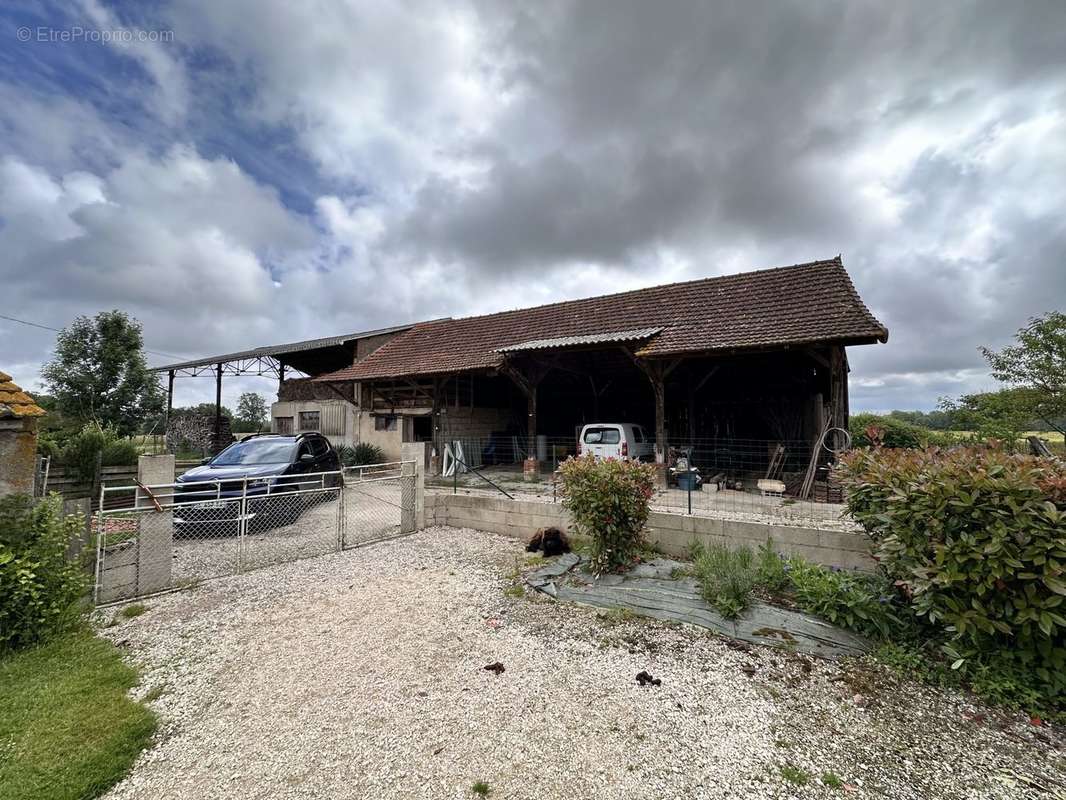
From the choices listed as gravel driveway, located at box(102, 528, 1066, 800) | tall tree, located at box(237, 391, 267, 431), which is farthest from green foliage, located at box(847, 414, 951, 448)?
tall tree, located at box(237, 391, 267, 431)

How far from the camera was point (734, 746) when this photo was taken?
8.26 feet

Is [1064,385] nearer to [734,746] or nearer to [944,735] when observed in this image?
[944,735]

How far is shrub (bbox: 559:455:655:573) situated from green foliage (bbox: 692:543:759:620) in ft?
2.61

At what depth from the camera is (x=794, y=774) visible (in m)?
2.30

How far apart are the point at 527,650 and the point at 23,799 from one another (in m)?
2.82

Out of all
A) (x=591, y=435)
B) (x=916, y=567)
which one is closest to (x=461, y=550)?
(x=916, y=567)

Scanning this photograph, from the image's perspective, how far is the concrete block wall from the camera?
4.95 metres

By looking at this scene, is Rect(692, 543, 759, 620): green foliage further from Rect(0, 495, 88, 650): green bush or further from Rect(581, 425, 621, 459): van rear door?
Rect(581, 425, 621, 459): van rear door

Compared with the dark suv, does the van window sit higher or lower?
higher

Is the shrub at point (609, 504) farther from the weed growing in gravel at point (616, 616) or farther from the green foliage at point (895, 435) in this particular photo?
the green foliage at point (895, 435)

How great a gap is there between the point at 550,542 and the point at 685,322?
729cm

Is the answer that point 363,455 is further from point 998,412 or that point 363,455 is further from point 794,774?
point 998,412

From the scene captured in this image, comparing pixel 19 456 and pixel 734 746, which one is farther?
pixel 19 456

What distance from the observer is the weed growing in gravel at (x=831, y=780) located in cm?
223
